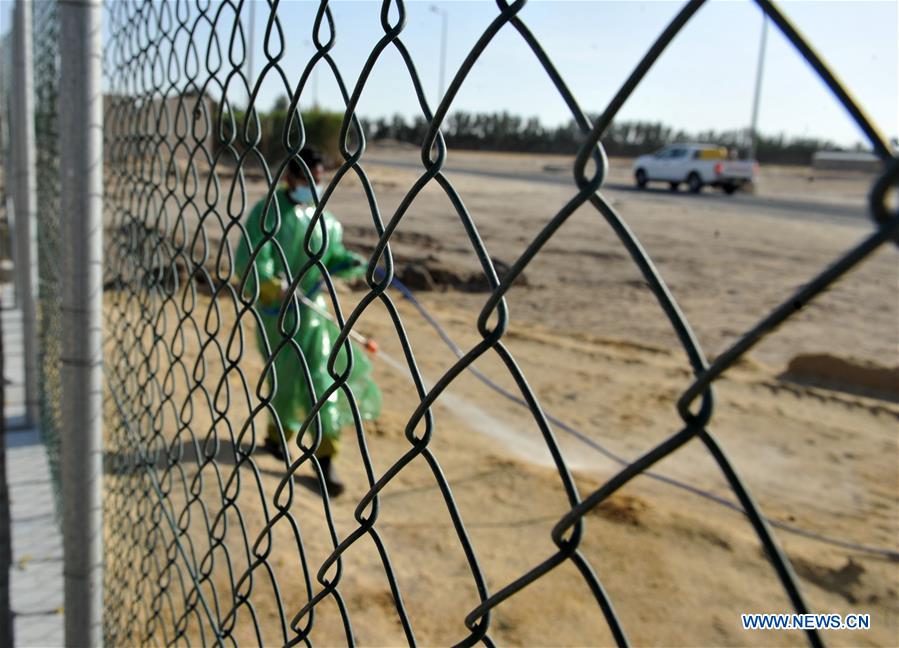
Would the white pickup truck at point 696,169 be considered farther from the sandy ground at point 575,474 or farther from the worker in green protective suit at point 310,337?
the worker in green protective suit at point 310,337

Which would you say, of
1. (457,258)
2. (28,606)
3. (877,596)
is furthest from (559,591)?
(457,258)

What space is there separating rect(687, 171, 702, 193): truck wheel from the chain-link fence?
20580 mm

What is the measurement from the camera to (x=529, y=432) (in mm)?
6336

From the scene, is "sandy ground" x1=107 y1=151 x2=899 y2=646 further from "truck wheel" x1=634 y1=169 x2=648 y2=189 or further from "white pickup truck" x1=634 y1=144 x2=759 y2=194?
"truck wheel" x1=634 y1=169 x2=648 y2=189

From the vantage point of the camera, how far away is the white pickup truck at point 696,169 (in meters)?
24.9

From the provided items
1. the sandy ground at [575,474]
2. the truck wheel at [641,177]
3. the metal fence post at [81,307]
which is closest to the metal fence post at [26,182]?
the sandy ground at [575,474]

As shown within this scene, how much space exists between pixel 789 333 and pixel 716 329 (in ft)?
2.85

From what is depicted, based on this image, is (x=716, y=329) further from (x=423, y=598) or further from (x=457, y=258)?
(x=423, y=598)

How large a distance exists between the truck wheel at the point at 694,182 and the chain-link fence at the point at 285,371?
67.5 feet

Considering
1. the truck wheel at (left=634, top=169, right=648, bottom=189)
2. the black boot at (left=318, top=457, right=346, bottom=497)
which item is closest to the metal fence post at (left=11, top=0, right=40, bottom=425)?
the black boot at (left=318, top=457, right=346, bottom=497)

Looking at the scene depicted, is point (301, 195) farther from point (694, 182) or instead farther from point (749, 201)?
point (694, 182)

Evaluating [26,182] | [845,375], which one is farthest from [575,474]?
[845,375]

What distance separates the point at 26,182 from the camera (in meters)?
4.52

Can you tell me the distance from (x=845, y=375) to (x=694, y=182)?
19300 millimetres
